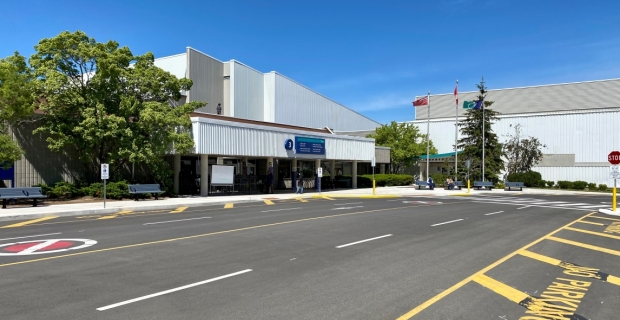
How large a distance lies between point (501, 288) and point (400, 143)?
4954 centimetres

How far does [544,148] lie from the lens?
183 feet

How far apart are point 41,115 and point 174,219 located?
1375 centimetres

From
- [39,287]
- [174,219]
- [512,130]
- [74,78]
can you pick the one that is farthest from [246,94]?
[39,287]

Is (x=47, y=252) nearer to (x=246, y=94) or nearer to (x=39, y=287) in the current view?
(x=39, y=287)

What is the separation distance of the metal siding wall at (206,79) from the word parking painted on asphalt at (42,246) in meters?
28.1

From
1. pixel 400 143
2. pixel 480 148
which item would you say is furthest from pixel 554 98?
pixel 400 143

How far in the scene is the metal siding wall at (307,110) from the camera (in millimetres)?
47969

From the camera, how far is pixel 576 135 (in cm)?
5419

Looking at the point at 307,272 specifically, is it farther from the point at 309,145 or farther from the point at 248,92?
the point at 248,92

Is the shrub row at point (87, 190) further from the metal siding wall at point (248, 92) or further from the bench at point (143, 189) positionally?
the metal siding wall at point (248, 92)

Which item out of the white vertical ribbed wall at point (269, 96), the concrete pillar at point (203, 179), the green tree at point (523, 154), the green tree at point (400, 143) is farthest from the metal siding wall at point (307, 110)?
the green tree at point (523, 154)

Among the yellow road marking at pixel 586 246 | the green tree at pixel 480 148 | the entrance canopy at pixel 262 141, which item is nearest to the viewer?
the yellow road marking at pixel 586 246

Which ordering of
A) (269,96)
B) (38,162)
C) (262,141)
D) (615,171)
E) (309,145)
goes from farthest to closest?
(269,96) → (309,145) → (262,141) → (38,162) → (615,171)

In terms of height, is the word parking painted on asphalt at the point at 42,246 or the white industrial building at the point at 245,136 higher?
the white industrial building at the point at 245,136
